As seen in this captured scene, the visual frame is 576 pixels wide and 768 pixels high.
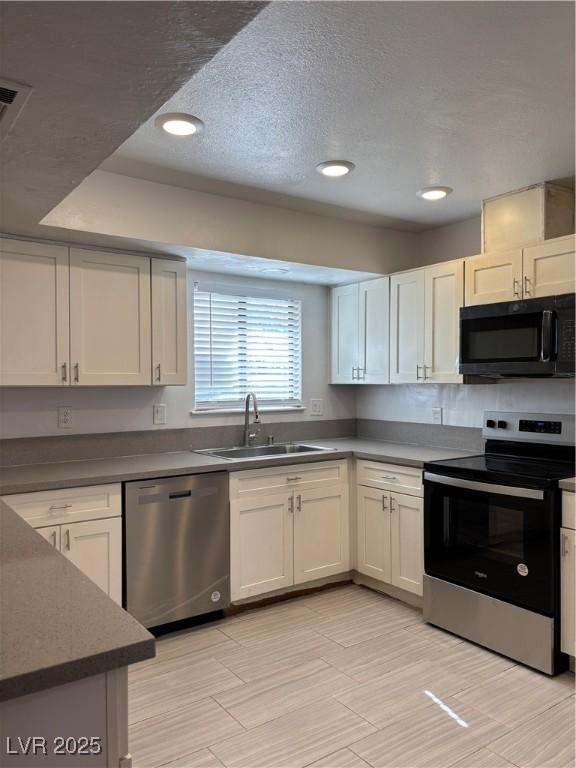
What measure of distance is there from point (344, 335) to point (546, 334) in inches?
66.5

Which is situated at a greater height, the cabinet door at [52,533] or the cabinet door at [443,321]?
the cabinet door at [443,321]

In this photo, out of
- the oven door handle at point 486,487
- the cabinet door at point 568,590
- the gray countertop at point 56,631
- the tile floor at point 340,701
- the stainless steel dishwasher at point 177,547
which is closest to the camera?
the gray countertop at point 56,631

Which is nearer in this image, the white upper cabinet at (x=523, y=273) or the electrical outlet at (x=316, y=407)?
the white upper cabinet at (x=523, y=273)

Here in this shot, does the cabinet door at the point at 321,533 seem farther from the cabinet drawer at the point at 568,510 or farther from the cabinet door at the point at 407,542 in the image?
the cabinet drawer at the point at 568,510

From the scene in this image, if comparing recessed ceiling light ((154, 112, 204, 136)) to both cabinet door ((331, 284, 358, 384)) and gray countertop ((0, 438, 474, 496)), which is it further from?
cabinet door ((331, 284, 358, 384))

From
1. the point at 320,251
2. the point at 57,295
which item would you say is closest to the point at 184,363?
the point at 57,295

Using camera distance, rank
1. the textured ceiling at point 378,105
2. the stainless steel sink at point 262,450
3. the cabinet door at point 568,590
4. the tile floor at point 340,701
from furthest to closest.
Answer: the stainless steel sink at point 262,450 < the cabinet door at point 568,590 < the tile floor at point 340,701 < the textured ceiling at point 378,105

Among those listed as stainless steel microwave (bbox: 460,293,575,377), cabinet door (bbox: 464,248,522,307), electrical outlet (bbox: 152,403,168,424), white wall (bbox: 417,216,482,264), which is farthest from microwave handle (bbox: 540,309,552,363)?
electrical outlet (bbox: 152,403,168,424)

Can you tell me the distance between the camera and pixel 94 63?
1209 mm

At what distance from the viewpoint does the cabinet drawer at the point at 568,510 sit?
8.30ft

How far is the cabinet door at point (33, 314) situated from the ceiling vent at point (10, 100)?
4.53 feet

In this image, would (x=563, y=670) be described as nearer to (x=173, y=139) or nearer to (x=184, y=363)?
(x=184, y=363)

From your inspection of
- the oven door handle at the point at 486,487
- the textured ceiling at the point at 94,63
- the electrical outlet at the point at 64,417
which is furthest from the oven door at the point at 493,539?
the textured ceiling at the point at 94,63

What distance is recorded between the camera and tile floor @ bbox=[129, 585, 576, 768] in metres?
2.06
